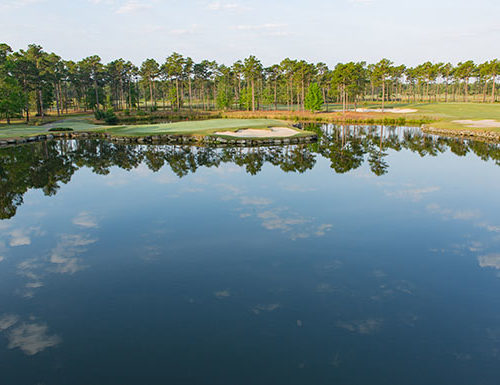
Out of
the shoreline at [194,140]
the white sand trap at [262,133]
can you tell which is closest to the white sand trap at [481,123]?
the shoreline at [194,140]

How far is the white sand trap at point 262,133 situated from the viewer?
55.5 meters

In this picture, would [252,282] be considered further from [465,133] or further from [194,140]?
[465,133]

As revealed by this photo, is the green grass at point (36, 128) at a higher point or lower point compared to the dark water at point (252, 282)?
higher

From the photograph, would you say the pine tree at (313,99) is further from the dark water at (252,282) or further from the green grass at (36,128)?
the dark water at (252,282)

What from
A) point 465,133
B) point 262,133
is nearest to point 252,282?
point 262,133

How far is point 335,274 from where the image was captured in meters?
13.2

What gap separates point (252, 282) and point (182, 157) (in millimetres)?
30083

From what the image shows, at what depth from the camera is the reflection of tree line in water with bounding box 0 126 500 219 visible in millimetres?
30812

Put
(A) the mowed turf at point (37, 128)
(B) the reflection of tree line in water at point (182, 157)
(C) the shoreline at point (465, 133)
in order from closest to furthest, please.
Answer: (B) the reflection of tree line in water at point (182, 157), (C) the shoreline at point (465, 133), (A) the mowed turf at point (37, 128)

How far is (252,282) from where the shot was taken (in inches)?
501

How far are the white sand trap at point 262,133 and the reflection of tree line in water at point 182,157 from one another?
21.1 feet

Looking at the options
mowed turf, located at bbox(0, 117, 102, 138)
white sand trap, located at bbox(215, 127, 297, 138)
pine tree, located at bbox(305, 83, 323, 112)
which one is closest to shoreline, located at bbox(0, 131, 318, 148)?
white sand trap, located at bbox(215, 127, 297, 138)

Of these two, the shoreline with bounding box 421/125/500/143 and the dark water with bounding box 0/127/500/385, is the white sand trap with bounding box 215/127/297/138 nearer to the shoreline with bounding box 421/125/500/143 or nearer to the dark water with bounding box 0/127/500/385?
the shoreline with bounding box 421/125/500/143

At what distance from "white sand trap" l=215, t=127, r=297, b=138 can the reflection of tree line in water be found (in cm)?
643
